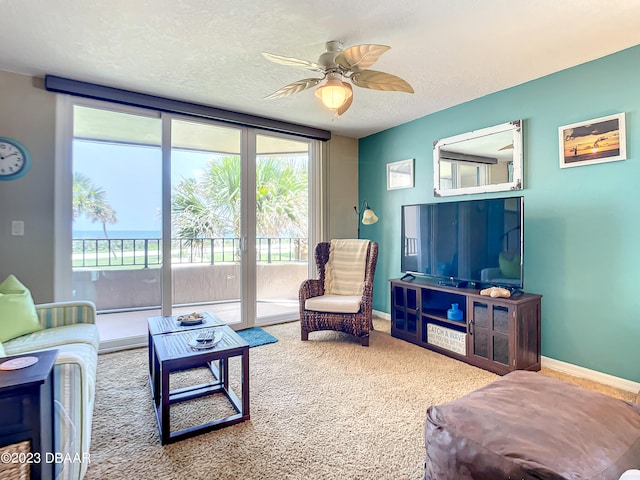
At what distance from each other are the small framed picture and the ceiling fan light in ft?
6.79

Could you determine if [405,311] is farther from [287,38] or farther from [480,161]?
[287,38]

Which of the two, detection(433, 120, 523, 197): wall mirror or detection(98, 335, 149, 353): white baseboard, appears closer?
detection(433, 120, 523, 197): wall mirror

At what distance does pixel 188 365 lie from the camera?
176 centimetres

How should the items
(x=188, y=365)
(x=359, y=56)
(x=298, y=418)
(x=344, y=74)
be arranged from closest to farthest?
(x=188, y=365) < (x=359, y=56) < (x=298, y=418) < (x=344, y=74)

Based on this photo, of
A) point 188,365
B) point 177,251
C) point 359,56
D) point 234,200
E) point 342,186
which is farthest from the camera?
point 342,186

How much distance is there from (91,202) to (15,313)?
4.29 ft

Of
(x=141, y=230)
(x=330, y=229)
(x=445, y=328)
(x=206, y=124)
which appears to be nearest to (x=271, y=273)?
(x=330, y=229)

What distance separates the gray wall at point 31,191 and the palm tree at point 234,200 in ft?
3.43

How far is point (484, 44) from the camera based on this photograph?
226 centimetres

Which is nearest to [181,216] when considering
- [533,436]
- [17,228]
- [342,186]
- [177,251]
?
[177,251]

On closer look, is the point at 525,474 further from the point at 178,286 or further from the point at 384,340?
the point at 178,286

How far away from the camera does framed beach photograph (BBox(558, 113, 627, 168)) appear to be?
2.34 metres

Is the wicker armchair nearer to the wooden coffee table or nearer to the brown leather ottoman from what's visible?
the wooden coffee table

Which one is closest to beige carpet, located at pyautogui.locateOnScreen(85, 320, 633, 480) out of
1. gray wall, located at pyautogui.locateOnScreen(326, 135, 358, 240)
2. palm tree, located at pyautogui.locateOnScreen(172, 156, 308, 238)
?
palm tree, located at pyautogui.locateOnScreen(172, 156, 308, 238)
